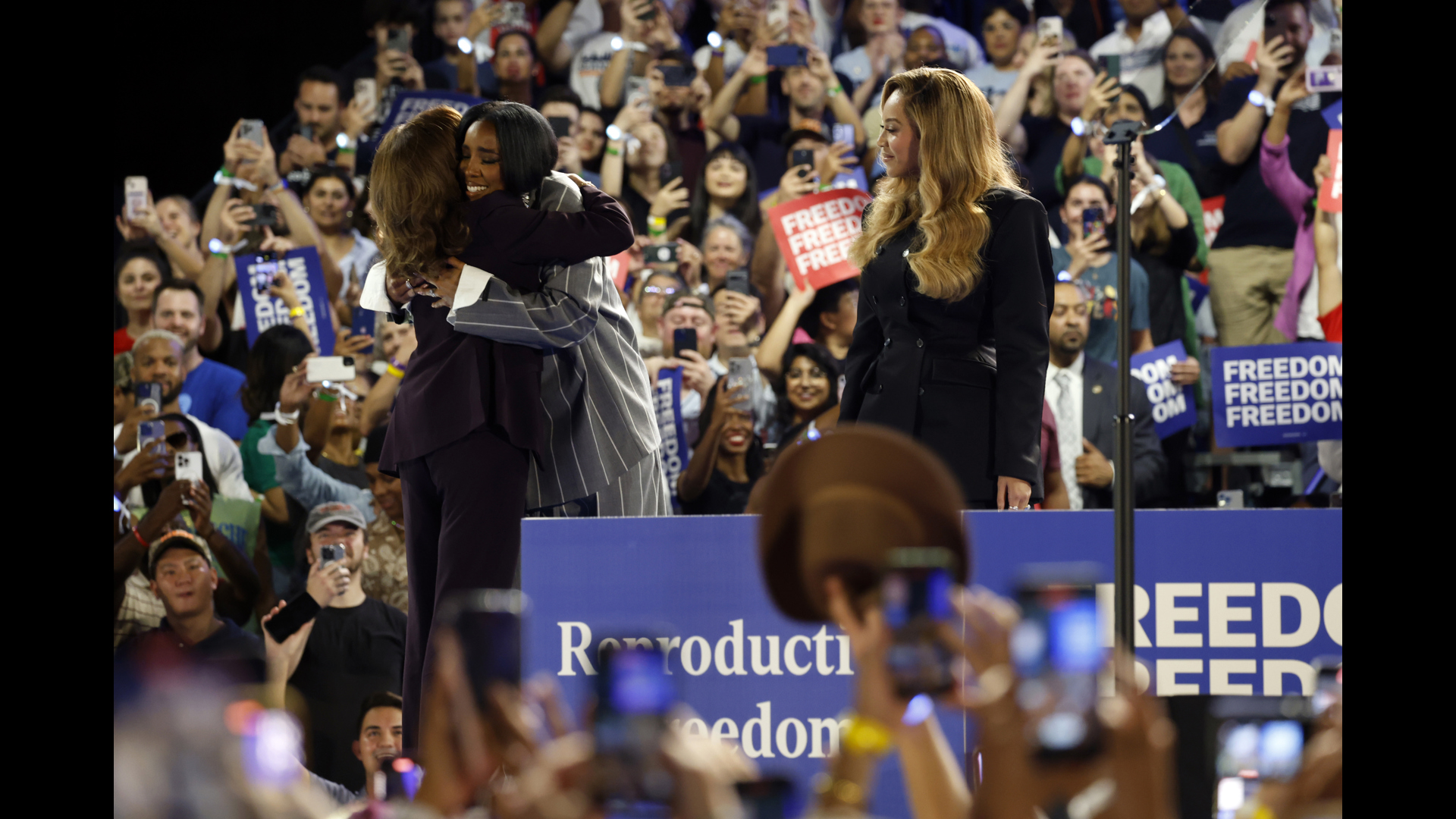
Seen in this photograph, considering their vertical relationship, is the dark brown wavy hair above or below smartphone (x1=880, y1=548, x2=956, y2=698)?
above

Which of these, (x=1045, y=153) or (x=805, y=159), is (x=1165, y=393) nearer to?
(x=1045, y=153)

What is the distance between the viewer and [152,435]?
5.02m

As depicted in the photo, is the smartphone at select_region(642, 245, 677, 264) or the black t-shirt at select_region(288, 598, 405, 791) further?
the smartphone at select_region(642, 245, 677, 264)

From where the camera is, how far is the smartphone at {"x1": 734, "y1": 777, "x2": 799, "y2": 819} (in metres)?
0.67

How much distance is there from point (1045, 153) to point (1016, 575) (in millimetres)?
3338

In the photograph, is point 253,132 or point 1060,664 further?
point 253,132

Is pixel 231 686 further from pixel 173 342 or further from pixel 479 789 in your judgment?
pixel 173 342

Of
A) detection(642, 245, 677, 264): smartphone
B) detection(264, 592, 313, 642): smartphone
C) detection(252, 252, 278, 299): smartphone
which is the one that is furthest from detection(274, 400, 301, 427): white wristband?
detection(642, 245, 677, 264): smartphone

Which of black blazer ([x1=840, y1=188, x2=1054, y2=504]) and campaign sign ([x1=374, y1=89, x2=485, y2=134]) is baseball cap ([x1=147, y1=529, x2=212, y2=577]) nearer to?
campaign sign ([x1=374, y1=89, x2=485, y2=134])

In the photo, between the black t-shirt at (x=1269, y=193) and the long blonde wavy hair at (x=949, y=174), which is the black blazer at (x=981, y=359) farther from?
the black t-shirt at (x=1269, y=193)

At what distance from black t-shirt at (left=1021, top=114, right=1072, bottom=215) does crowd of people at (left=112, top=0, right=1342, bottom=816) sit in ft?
0.04

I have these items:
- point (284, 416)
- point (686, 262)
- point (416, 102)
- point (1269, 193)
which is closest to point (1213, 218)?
point (1269, 193)

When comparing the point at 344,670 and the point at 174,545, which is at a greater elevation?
the point at 174,545

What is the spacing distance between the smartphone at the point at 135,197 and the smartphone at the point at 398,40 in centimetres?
115
